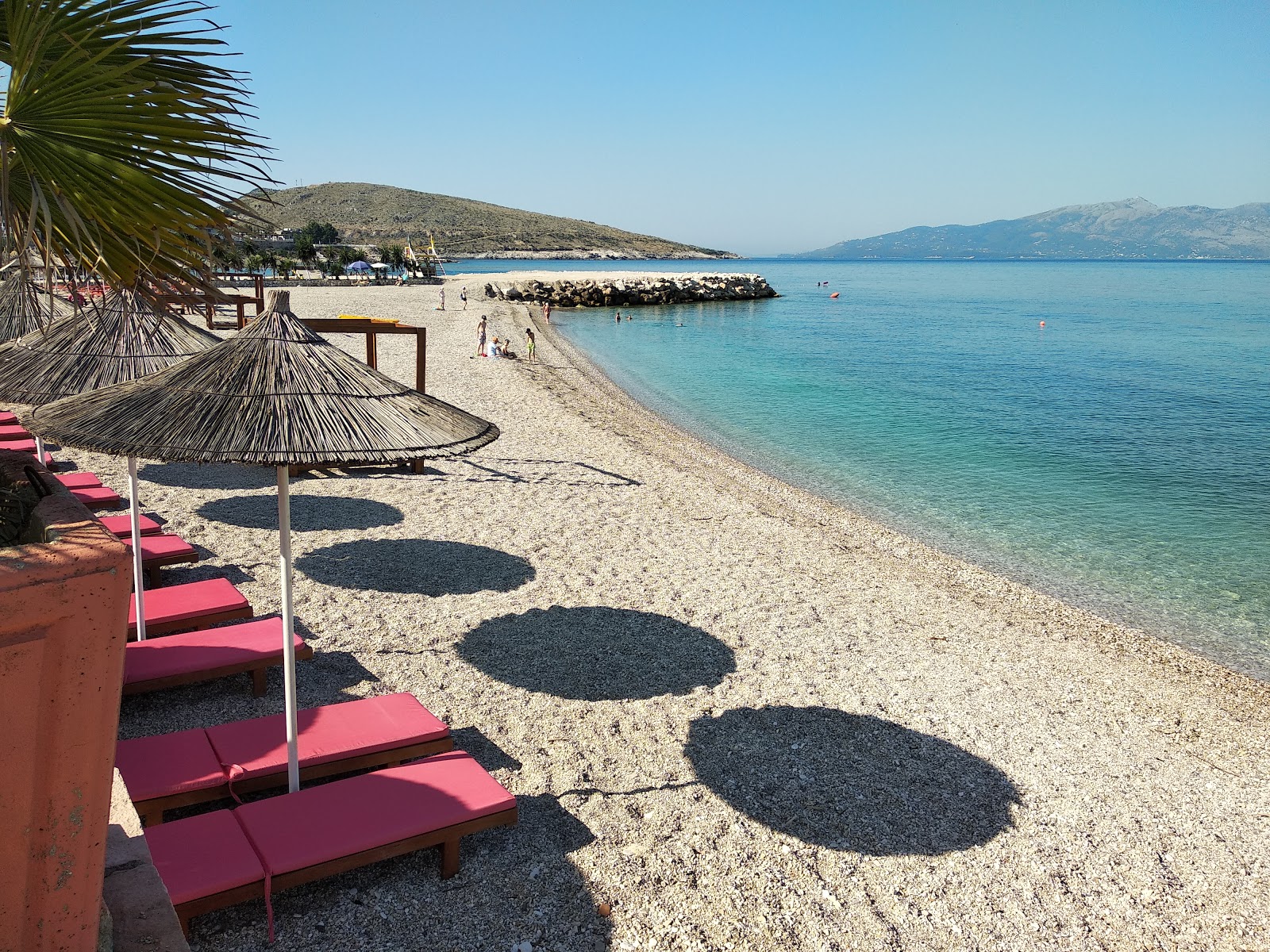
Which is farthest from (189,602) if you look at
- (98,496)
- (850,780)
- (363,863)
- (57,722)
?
(850,780)

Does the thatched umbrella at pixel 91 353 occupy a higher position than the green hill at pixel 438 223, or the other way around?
the green hill at pixel 438 223

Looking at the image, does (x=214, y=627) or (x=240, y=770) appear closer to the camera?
(x=240, y=770)

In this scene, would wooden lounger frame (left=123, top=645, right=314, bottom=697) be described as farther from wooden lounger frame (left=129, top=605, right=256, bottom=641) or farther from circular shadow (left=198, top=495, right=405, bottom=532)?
circular shadow (left=198, top=495, right=405, bottom=532)

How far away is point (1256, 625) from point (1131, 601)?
1.17m

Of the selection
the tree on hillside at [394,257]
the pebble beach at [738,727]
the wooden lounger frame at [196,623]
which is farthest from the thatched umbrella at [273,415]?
the tree on hillside at [394,257]

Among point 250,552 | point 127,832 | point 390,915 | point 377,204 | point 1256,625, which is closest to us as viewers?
point 127,832

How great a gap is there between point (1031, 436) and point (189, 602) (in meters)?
18.6

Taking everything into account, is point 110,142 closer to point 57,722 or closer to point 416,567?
point 57,722

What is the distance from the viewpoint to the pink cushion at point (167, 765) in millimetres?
3973

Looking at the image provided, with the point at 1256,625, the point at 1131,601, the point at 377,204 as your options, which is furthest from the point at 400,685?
the point at 377,204

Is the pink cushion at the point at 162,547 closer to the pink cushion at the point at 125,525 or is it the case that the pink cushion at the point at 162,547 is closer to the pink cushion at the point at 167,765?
the pink cushion at the point at 125,525

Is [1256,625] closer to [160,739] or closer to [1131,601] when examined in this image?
[1131,601]

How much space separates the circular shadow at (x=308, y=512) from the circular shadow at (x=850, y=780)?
210 inches

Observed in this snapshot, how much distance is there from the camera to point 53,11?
109 inches
